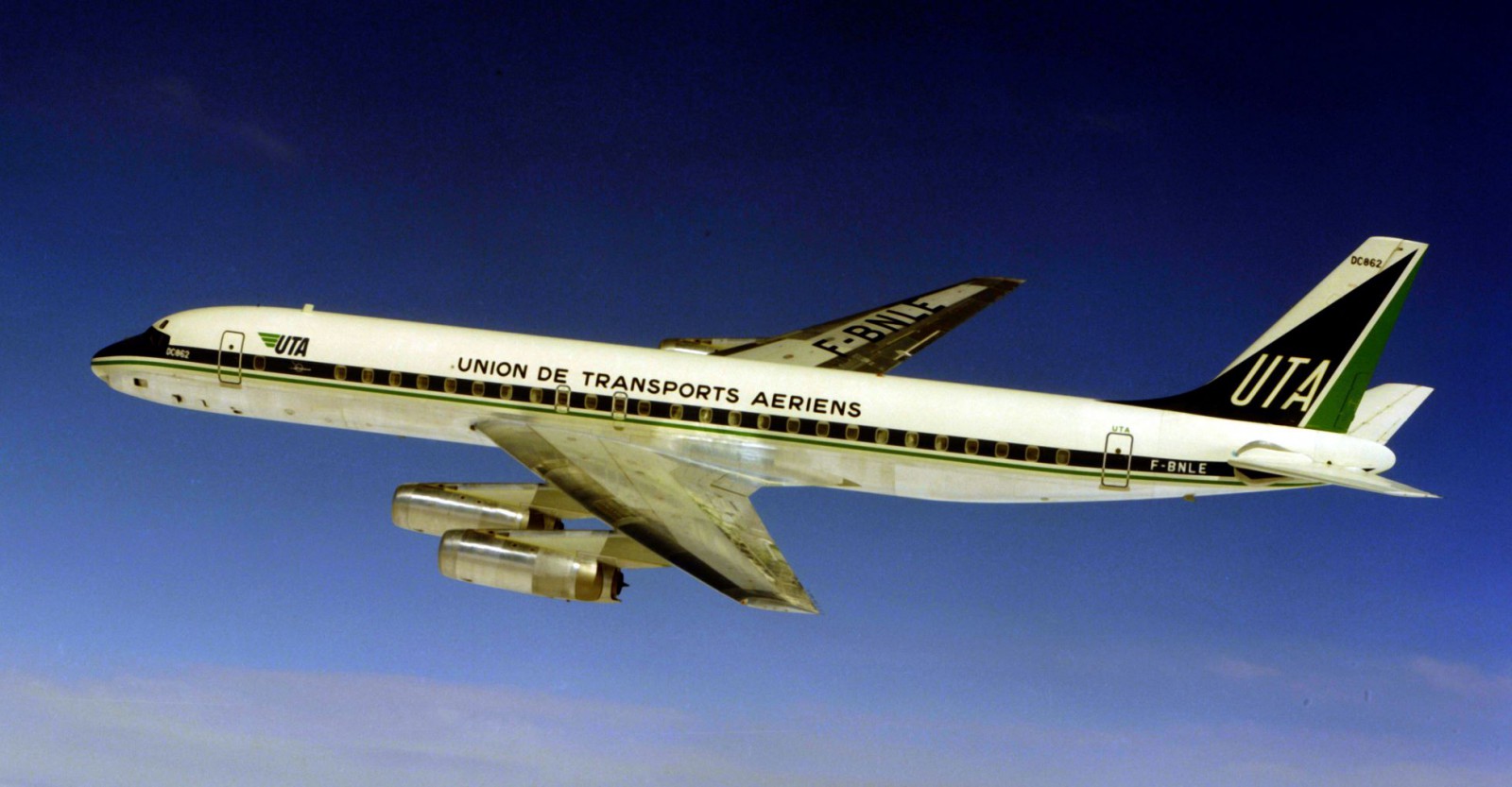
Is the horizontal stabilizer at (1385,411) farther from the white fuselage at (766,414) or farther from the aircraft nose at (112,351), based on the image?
the aircraft nose at (112,351)

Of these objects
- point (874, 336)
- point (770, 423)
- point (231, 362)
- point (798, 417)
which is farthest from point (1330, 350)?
point (231, 362)

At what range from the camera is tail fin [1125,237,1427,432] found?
26109mm

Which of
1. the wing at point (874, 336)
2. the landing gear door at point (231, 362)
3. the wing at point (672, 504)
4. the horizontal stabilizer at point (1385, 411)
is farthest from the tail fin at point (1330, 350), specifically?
the landing gear door at point (231, 362)

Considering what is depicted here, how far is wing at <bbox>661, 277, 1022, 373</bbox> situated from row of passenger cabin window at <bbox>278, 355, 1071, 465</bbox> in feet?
10.5

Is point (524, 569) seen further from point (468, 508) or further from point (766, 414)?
point (766, 414)

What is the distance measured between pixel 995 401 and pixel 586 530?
8822 mm

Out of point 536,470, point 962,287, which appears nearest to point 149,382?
point 536,470

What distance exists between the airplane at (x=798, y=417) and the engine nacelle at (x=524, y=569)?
194 millimetres

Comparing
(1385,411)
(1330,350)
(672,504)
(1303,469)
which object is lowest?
(672,504)

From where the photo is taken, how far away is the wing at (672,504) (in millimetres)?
21281

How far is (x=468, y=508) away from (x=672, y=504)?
490 centimetres

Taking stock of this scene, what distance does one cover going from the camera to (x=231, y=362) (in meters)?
A: 28.1

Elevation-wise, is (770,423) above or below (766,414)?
below

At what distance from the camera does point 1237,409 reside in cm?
2666
